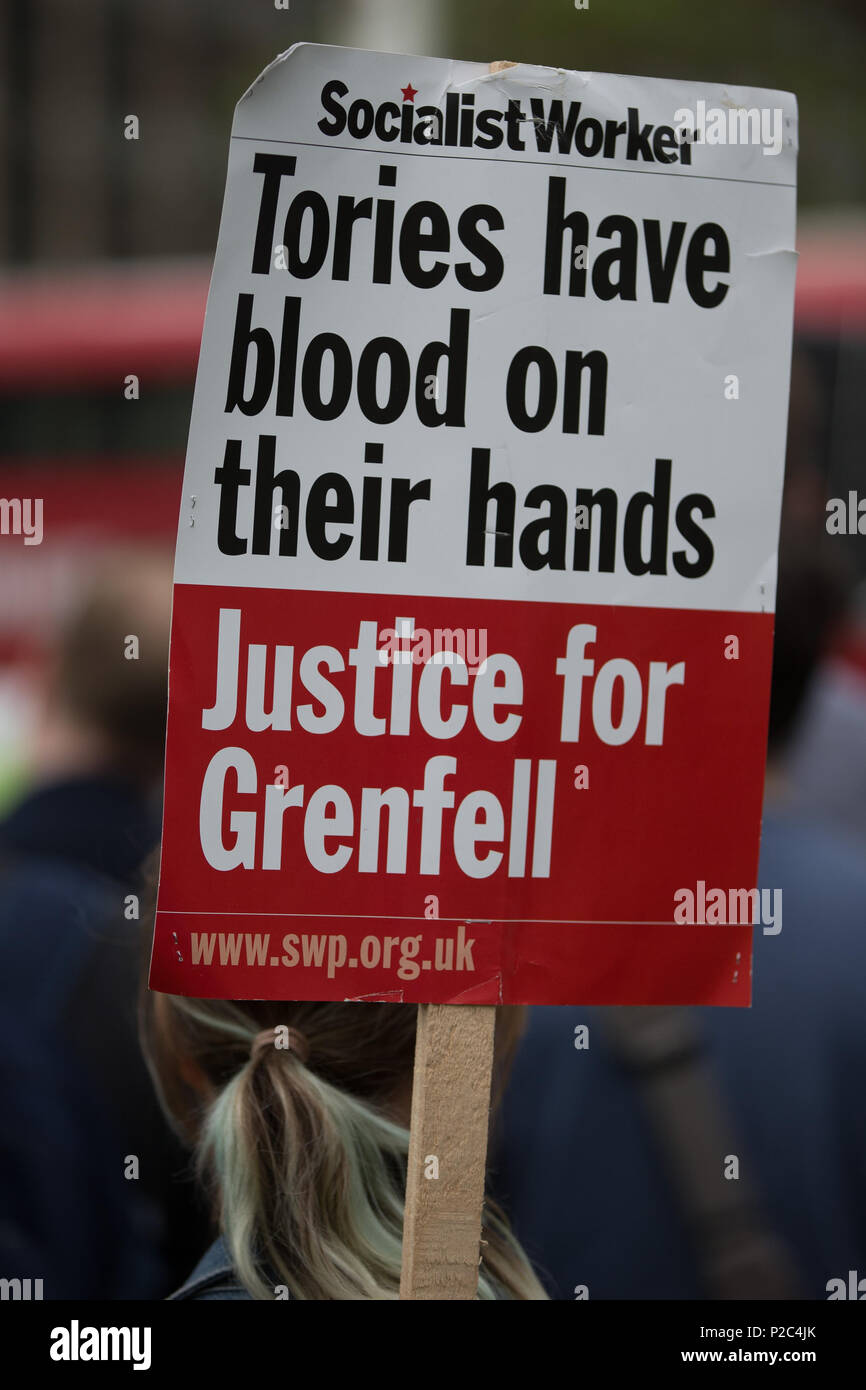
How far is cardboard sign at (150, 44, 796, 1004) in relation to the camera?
1.34m

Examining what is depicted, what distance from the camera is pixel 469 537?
Result: 135cm

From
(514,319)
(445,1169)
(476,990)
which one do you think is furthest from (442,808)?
(514,319)

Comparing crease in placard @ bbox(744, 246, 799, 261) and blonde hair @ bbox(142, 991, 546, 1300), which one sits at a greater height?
crease in placard @ bbox(744, 246, 799, 261)

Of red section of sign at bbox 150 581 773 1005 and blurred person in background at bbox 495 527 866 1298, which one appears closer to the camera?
red section of sign at bbox 150 581 773 1005


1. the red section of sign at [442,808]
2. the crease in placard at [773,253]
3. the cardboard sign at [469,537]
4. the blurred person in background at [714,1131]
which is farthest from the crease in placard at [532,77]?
the blurred person in background at [714,1131]

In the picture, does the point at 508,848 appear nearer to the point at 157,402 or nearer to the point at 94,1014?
the point at 94,1014

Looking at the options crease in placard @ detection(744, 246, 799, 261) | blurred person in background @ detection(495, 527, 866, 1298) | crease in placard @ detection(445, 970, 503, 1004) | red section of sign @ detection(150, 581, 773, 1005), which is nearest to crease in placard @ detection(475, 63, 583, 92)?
crease in placard @ detection(744, 246, 799, 261)

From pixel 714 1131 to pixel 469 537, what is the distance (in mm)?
800

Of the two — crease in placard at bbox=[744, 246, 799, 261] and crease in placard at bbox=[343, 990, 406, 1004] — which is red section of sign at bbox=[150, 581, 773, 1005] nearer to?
crease in placard at bbox=[343, 990, 406, 1004]

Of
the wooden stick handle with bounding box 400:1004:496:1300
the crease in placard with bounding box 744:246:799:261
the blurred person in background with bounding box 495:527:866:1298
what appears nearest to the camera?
the wooden stick handle with bounding box 400:1004:496:1300

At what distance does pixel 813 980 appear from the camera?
1754 mm

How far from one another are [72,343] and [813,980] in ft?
21.6

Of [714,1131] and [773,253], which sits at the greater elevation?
[773,253]

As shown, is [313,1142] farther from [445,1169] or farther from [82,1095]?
[82,1095]
